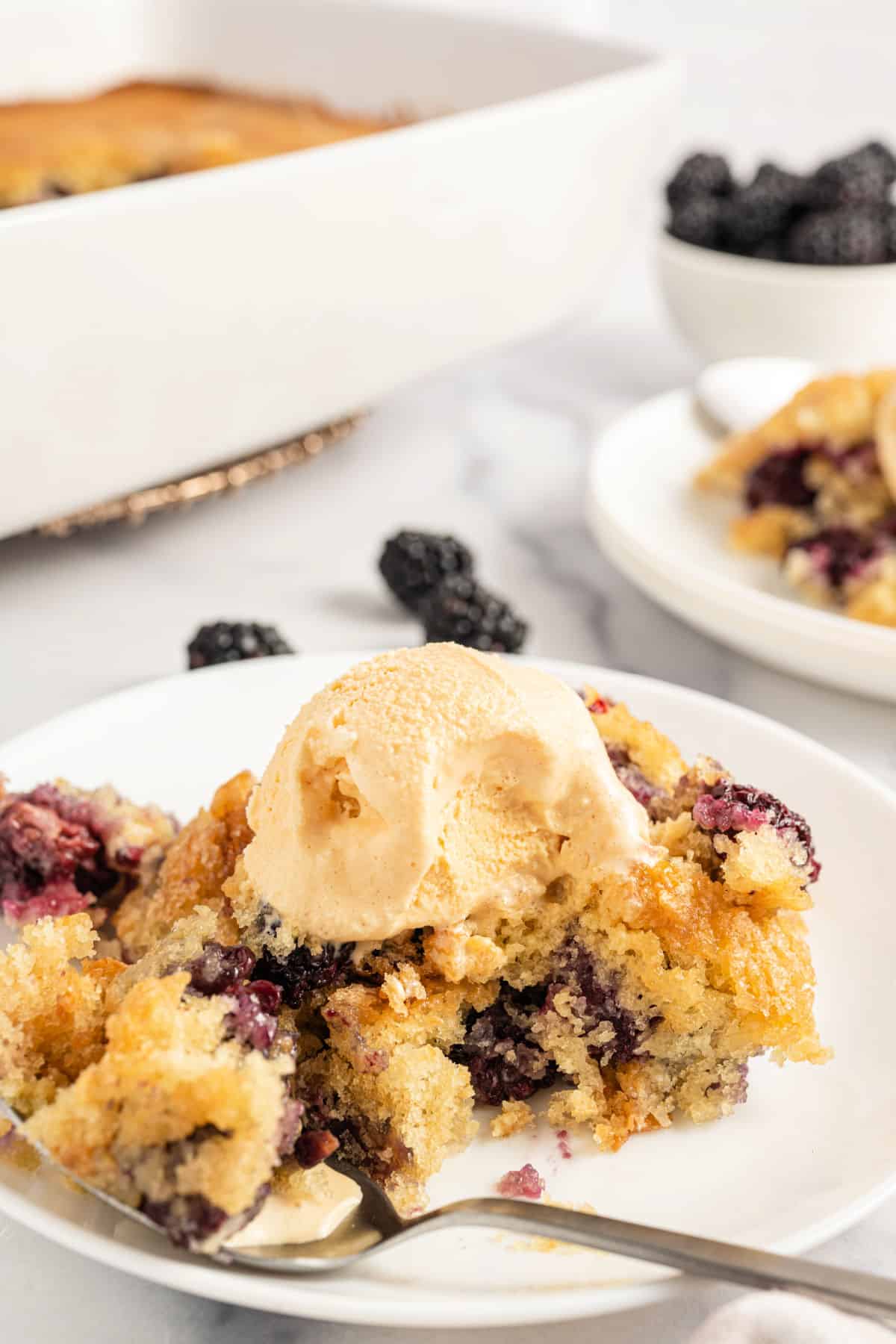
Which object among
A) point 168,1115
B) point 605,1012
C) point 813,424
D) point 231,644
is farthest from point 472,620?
point 168,1115

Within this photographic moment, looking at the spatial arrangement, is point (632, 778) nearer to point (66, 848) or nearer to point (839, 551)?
point (66, 848)

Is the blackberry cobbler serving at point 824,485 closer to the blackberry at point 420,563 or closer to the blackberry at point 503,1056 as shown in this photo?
the blackberry at point 420,563

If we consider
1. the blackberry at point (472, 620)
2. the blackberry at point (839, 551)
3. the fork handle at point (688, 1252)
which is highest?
the fork handle at point (688, 1252)

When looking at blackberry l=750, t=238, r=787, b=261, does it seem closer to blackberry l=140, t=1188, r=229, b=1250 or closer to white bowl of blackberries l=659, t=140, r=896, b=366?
white bowl of blackberries l=659, t=140, r=896, b=366

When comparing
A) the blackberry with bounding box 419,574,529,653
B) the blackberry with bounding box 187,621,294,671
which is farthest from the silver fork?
the blackberry with bounding box 419,574,529,653

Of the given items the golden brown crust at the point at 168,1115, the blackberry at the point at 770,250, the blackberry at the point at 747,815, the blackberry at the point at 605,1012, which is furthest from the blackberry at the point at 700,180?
the golden brown crust at the point at 168,1115

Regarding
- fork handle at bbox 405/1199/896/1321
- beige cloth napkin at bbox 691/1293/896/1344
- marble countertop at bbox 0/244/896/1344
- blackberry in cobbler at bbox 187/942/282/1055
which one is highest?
blackberry in cobbler at bbox 187/942/282/1055

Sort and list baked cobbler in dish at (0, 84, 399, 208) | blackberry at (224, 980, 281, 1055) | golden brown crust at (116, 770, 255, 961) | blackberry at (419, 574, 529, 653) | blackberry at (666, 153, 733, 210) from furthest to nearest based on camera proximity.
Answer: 1. blackberry at (666, 153, 733, 210)
2. baked cobbler in dish at (0, 84, 399, 208)
3. blackberry at (419, 574, 529, 653)
4. golden brown crust at (116, 770, 255, 961)
5. blackberry at (224, 980, 281, 1055)
